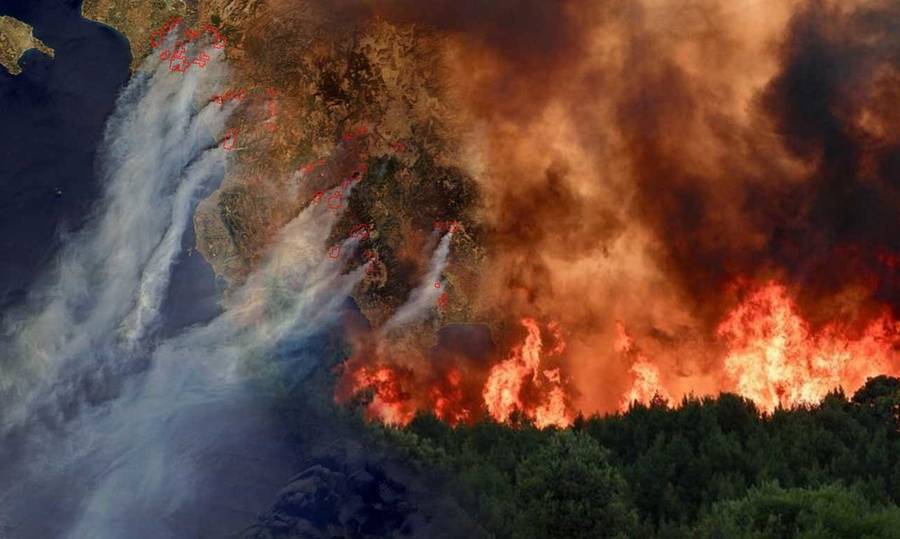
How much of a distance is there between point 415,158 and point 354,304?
820 centimetres

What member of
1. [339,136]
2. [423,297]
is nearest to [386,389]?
[423,297]

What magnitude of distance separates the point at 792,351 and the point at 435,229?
19.3 m

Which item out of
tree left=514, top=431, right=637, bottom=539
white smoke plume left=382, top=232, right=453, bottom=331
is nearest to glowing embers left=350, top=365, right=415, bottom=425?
white smoke plume left=382, top=232, right=453, bottom=331

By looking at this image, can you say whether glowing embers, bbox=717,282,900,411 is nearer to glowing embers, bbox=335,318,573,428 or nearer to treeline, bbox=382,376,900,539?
treeline, bbox=382,376,900,539

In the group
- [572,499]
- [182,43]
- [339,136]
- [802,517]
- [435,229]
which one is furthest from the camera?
[435,229]

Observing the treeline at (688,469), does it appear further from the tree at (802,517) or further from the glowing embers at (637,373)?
the glowing embers at (637,373)

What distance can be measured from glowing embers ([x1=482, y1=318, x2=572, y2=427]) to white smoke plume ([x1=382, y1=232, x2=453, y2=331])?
16.0ft

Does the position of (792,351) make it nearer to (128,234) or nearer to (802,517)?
(802,517)

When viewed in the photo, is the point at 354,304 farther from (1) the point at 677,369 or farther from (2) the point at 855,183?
(2) the point at 855,183

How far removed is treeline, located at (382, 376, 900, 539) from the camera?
39.5 m

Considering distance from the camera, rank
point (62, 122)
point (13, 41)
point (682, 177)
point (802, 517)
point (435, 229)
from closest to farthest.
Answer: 1. point (802, 517)
2. point (13, 41)
3. point (62, 122)
4. point (682, 177)
5. point (435, 229)

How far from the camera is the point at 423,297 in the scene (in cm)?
5712

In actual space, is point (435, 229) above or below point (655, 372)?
above

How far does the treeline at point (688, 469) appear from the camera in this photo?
39.5m
